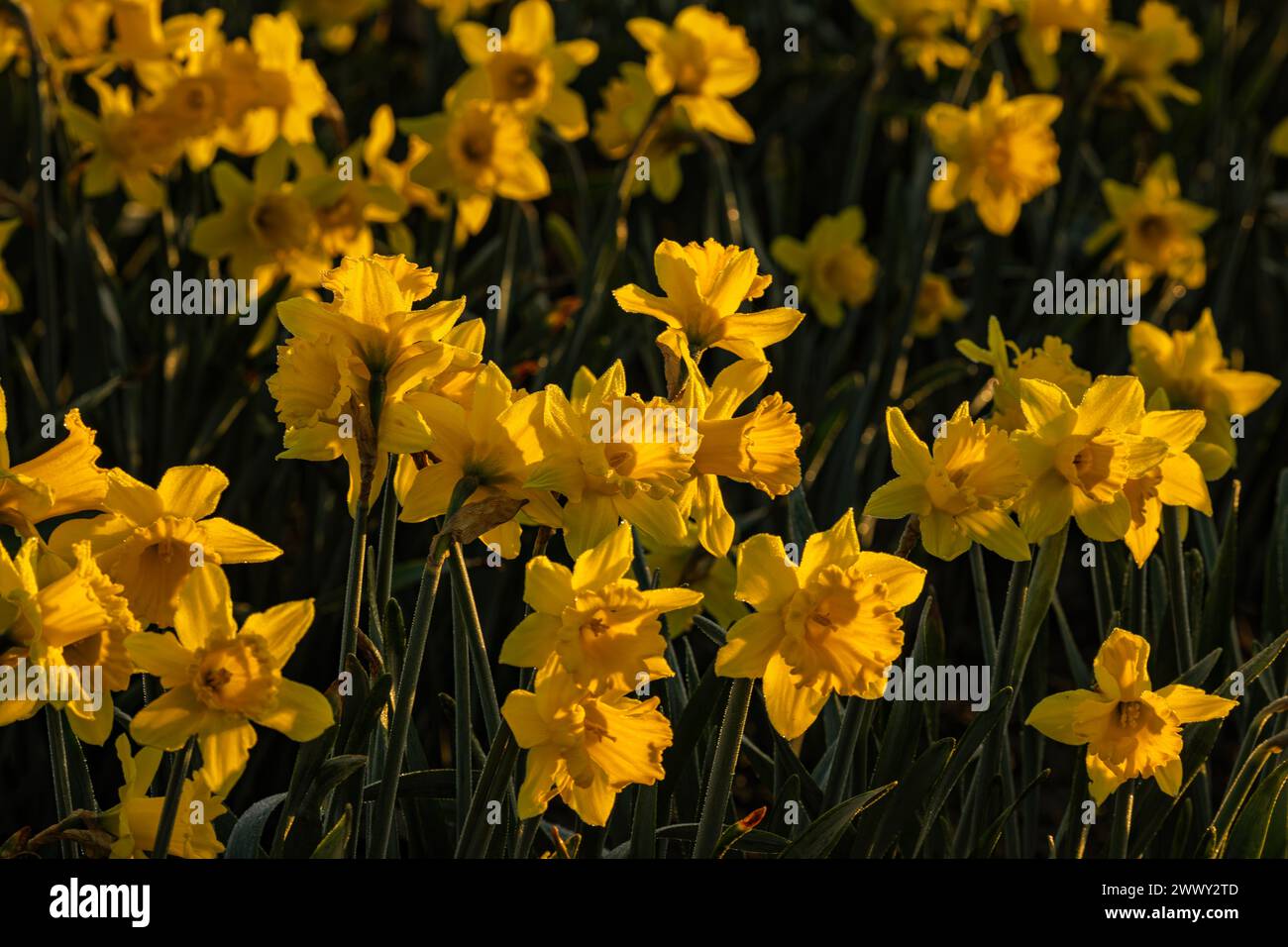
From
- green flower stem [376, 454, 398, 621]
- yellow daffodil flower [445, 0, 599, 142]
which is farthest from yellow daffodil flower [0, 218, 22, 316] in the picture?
green flower stem [376, 454, 398, 621]

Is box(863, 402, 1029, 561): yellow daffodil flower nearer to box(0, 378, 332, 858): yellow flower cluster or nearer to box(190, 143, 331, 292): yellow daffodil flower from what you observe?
box(0, 378, 332, 858): yellow flower cluster

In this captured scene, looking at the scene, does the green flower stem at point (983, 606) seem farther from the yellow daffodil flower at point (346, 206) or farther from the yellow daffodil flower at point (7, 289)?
the yellow daffodil flower at point (7, 289)

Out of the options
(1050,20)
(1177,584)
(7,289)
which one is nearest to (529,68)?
(7,289)

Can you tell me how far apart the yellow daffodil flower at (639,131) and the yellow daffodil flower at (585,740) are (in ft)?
6.46

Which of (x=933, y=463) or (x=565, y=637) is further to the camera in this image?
(x=933, y=463)

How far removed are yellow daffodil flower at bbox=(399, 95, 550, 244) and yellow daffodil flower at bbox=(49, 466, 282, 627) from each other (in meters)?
1.57

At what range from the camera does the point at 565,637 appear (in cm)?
118

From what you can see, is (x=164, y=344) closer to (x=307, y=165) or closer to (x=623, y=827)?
(x=307, y=165)

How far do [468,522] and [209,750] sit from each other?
28 centimetres

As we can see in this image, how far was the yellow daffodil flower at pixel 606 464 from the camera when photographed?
47.9 inches

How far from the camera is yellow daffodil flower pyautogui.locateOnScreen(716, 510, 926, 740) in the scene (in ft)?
4.14

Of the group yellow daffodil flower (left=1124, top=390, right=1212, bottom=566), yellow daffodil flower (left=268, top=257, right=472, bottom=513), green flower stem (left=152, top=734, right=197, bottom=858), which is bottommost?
green flower stem (left=152, top=734, right=197, bottom=858)
